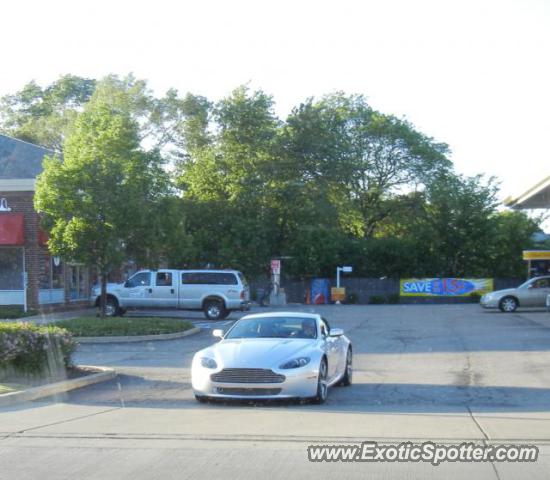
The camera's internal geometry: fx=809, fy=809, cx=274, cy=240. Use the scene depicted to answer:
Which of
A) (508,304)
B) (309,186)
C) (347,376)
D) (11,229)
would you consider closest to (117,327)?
(11,229)

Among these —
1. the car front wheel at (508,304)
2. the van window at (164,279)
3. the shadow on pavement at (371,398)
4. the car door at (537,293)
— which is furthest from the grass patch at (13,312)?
the car door at (537,293)

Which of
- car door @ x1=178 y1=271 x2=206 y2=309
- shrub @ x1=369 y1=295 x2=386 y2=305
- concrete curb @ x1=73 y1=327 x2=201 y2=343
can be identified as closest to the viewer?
concrete curb @ x1=73 y1=327 x2=201 y2=343

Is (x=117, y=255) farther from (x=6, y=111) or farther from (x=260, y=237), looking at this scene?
(x=6, y=111)

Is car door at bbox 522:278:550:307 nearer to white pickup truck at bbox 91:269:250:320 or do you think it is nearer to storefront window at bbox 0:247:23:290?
white pickup truck at bbox 91:269:250:320

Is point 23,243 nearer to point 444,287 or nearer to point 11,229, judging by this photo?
point 11,229

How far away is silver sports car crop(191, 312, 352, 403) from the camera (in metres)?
11.4

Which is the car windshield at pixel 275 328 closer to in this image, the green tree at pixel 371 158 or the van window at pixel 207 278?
the van window at pixel 207 278

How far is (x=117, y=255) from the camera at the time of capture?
2559cm

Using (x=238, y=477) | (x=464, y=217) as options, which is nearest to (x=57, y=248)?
(x=238, y=477)

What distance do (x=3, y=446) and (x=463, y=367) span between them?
10.2 metres

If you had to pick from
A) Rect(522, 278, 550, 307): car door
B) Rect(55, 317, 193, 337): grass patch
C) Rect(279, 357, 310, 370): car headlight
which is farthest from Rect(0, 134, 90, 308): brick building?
Rect(279, 357, 310, 370): car headlight

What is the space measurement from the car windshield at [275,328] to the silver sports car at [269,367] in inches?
0.7

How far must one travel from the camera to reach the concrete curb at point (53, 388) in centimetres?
1213

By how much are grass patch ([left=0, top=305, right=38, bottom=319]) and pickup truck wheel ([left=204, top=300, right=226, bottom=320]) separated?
656 cm
